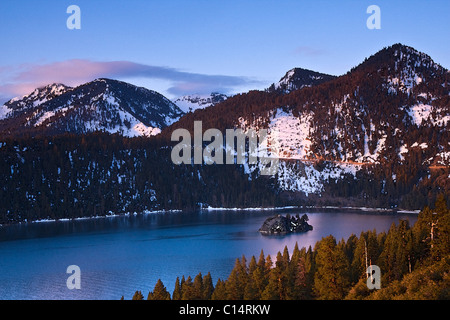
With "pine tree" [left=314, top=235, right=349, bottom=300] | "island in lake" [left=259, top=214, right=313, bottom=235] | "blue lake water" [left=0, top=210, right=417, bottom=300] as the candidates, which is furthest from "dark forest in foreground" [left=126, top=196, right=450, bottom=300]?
"island in lake" [left=259, top=214, right=313, bottom=235]

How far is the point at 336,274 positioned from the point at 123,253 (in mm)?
85356

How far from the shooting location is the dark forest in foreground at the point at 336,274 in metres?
62.8

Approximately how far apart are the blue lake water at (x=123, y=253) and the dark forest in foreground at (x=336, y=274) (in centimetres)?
2227

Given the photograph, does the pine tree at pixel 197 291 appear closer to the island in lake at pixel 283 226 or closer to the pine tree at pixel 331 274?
the pine tree at pixel 331 274

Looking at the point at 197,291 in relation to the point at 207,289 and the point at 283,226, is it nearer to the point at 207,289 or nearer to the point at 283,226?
the point at 207,289

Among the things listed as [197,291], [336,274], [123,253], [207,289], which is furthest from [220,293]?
[123,253]

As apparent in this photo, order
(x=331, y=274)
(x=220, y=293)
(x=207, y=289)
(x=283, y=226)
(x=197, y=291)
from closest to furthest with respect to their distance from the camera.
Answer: (x=220, y=293) → (x=331, y=274) → (x=197, y=291) → (x=207, y=289) → (x=283, y=226)

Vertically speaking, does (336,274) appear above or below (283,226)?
above

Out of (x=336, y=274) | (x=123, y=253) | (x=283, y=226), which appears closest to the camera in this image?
(x=336, y=274)

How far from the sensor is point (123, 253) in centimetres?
14100

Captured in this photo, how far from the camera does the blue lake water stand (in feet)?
323

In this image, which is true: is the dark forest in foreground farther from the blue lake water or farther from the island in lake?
the island in lake

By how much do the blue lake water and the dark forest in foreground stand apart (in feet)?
73.1
